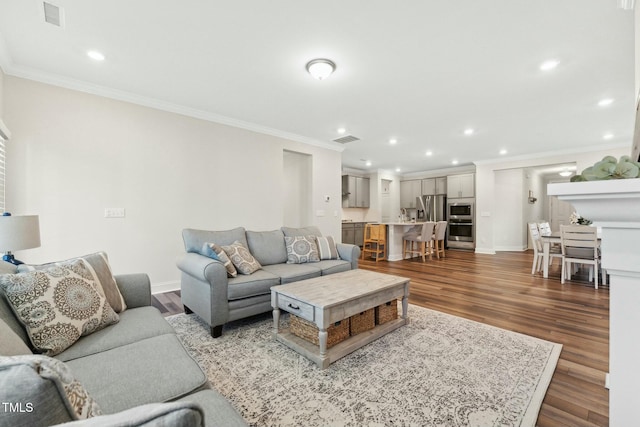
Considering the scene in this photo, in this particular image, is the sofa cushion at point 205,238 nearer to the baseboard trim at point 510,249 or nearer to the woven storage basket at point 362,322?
the woven storage basket at point 362,322

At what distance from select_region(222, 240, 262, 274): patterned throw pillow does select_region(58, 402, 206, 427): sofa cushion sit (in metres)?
2.51

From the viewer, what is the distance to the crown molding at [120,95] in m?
2.83

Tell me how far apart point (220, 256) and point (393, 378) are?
6.02ft

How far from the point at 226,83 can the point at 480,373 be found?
12.0ft

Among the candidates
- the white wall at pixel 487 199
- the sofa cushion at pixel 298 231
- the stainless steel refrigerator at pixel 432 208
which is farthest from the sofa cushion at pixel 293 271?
the stainless steel refrigerator at pixel 432 208

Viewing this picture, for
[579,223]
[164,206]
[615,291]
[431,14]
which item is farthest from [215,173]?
[579,223]

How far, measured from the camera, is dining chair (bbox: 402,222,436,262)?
6.33 meters

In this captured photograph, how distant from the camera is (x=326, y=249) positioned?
367cm

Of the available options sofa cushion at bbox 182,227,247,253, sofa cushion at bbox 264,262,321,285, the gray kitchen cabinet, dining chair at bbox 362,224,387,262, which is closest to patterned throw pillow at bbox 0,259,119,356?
sofa cushion at bbox 182,227,247,253

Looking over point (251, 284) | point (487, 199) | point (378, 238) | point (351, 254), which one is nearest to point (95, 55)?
point (251, 284)

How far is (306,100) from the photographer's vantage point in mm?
3674

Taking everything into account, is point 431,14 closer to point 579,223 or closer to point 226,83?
point 226,83

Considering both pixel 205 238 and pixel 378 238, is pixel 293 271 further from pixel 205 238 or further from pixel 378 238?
pixel 378 238

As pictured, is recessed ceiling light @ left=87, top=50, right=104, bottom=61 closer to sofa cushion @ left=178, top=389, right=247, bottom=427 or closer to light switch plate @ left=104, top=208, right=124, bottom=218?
light switch plate @ left=104, top=208, right=124, bottom=218
